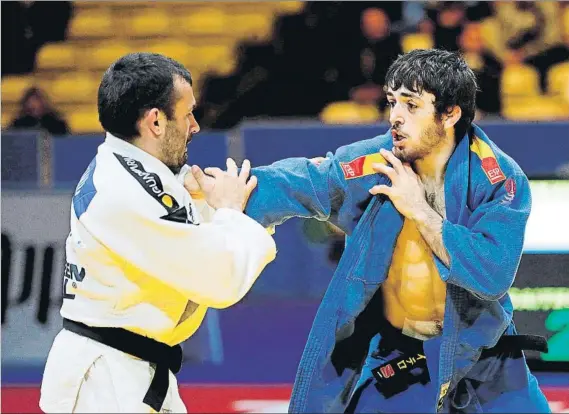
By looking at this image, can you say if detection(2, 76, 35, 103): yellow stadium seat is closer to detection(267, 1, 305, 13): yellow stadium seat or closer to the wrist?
detection(267, 1, 305, 13): yellow stadium seat

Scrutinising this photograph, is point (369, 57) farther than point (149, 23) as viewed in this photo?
No

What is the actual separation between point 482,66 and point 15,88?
467 cm

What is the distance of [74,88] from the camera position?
956cm

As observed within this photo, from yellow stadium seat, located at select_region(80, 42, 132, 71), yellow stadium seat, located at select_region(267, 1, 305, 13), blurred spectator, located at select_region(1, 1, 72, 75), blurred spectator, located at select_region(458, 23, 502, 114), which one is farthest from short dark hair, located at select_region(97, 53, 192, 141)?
yellow stadium seat, located at select_region(80, 42, 132, 71)

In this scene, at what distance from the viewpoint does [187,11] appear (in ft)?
32.1

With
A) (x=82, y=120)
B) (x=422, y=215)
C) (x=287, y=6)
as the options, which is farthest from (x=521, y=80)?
(x=422, y=215)

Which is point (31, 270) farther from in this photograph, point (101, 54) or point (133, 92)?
point (101, 54)

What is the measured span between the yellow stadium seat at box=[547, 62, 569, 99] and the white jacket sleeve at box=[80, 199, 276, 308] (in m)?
6.50

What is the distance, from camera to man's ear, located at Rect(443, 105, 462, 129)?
139 inches

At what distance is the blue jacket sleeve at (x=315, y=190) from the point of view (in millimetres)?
3434

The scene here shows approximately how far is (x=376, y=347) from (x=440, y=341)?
27cm

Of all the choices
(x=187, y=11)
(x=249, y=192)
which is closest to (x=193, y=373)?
(x=249, y=192)

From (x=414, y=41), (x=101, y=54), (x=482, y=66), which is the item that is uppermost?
(x=414, y=41)

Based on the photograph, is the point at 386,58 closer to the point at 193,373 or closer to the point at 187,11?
the point at 187,11
